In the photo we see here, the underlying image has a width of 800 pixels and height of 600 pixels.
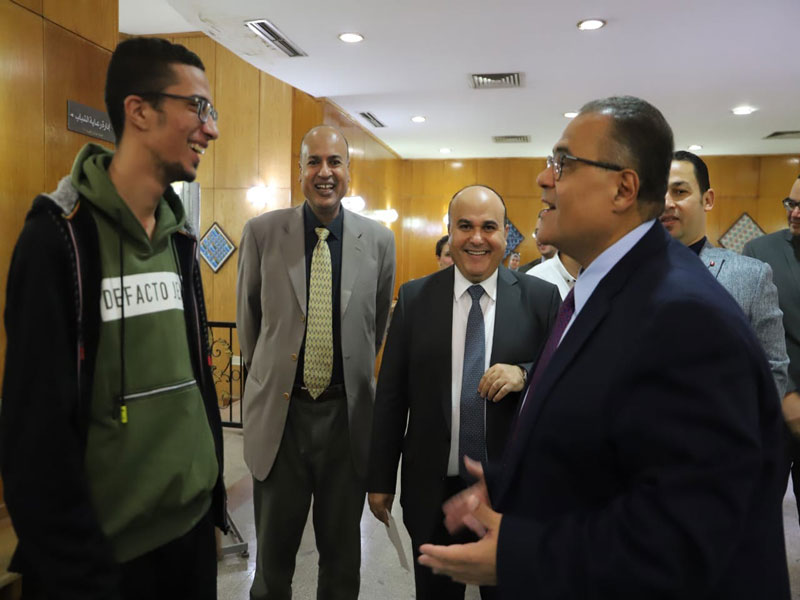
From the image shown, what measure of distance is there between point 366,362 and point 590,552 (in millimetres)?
1420

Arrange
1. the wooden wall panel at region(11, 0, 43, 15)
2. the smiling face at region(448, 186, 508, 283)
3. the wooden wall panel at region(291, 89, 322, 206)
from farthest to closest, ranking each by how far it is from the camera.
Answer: the wooden wall panel at region(291, 89, 322, 206), the wooden wall panel at region(11, 0, 43, 15), the smiling face at region(448, 186, 508, 283)

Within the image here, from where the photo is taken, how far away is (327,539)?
2221 millimetres

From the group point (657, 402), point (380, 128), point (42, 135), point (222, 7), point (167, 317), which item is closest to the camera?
point (657, 402)

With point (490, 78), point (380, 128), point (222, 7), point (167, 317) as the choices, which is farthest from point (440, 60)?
point (167, 317)

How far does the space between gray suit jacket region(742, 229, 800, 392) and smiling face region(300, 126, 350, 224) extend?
2.06 meters

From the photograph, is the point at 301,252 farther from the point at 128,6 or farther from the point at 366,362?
the point at 128,6

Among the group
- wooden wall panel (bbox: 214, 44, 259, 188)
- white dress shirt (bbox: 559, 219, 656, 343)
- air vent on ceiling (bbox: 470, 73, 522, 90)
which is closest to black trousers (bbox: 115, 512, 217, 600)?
white dress shirt (bbox: 559, 219, 656, 343)

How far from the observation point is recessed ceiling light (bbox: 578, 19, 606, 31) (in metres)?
4.41

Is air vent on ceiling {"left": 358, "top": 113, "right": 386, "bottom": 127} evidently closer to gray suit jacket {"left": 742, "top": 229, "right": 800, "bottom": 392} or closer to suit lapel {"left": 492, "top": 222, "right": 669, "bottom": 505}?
gray suit jacket {"left": 742, "top": 229, "right": 800, "bottom": 392}

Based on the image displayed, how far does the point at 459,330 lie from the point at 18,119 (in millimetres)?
2629

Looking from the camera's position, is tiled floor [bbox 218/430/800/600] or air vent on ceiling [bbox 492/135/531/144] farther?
air vent on ceiling [bbox 492/135/531/144]

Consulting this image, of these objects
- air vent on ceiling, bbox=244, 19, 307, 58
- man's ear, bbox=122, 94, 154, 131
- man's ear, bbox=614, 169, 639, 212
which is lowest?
man's ear, bbox=614, 169, 639, 212

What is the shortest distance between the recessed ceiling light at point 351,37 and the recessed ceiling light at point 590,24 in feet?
5.84

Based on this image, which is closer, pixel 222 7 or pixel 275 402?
pixel 275 402
